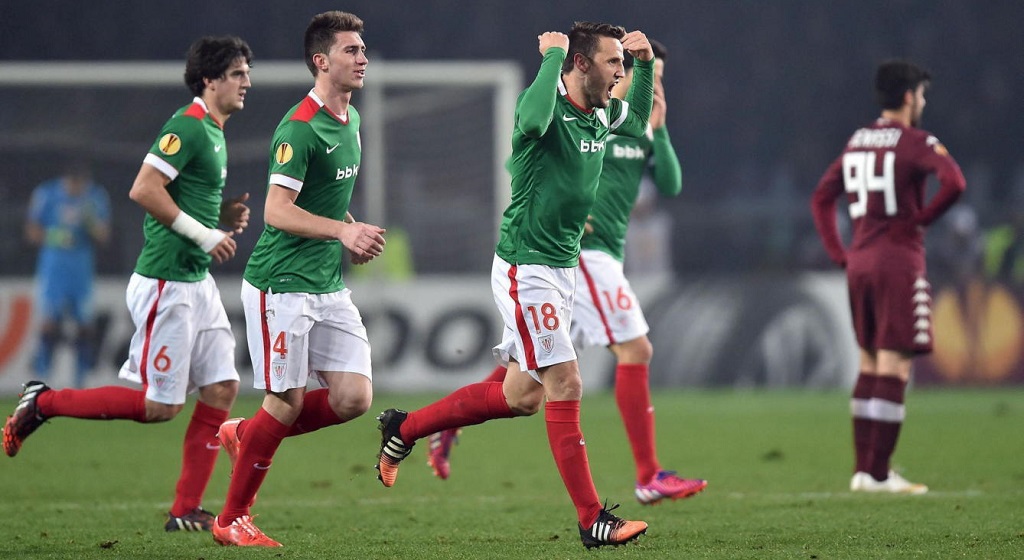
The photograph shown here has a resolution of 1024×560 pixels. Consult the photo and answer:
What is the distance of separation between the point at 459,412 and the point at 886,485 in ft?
8.87

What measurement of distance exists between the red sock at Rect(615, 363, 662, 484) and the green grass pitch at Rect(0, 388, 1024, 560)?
217 mm

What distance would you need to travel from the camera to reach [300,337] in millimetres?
5484

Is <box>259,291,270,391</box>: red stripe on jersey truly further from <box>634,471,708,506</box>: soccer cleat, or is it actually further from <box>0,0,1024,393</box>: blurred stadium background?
<box>0,0,1024,393</box>: blurred stadium background

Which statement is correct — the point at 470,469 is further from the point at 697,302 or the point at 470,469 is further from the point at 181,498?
the point at 697,302

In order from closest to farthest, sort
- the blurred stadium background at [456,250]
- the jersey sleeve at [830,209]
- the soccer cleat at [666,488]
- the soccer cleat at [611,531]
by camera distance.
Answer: the soccer cleat at [611,531] → the soccer cleat at [666,488] → the jersey sleeve at [830,209] → the blurred stadium background at [456,250]

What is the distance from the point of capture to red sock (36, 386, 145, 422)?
6.11m

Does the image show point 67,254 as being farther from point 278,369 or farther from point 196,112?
point 278,369

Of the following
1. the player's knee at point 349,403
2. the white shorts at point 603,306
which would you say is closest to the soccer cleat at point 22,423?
the player's knee at point 349,403

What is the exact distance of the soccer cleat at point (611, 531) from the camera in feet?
16.7

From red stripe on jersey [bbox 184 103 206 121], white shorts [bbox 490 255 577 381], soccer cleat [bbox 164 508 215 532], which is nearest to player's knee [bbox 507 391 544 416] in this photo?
white shorts [bbox 490 255 577 381]

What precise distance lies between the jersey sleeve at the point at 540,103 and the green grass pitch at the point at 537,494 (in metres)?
1.53

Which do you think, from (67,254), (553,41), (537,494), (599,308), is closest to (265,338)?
(553,41)

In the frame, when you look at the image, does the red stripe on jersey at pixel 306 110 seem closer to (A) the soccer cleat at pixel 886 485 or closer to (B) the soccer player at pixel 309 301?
(B) the soccer player at pixel 309 301

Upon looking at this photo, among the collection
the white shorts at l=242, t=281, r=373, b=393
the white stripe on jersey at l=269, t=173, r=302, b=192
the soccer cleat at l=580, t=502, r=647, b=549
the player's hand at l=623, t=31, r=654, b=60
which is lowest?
the soccer cleat at l=580, t=502, r=647, b=549
